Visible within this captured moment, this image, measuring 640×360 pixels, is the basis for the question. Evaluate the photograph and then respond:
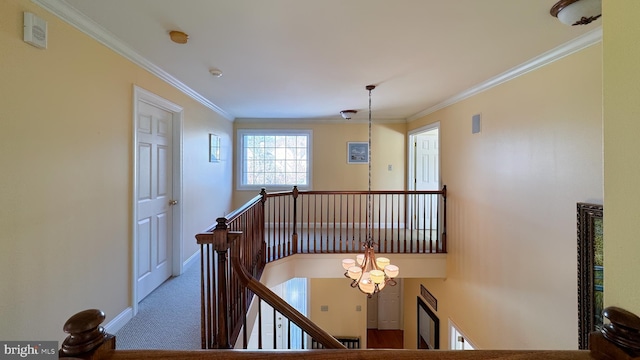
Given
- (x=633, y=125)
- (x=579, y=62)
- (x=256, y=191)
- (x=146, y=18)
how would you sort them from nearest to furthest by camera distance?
(x=633, y=125)
(x=146, y=18)
(x=579, y=62)
(x=256, y=191)

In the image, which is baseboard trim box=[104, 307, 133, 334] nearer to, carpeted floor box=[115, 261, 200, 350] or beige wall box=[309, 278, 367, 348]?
carpeted floor box=[115, 261, 200, 350]

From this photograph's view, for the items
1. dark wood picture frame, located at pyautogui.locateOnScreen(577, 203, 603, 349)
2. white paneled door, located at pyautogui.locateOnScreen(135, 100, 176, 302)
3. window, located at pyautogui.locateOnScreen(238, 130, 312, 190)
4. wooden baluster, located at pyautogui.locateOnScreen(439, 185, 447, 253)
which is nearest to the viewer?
dark wood picture frame, located at pyautogui.locateOnScreen(577, 203, 603, 349)

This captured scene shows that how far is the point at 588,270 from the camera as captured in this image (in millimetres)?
1921

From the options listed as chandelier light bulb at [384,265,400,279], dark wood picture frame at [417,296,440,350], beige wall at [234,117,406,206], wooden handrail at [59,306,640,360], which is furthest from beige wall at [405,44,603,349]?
wooden handrail at [59,306,640,360]

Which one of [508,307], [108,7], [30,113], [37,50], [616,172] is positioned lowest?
[508,307]

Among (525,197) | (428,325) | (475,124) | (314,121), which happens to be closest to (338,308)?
(428,325)

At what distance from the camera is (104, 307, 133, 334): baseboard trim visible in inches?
78.4

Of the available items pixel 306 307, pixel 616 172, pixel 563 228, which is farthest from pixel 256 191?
pixel 616 172

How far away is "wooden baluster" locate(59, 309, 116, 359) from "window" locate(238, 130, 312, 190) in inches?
187

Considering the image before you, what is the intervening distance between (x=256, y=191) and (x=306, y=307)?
276cm

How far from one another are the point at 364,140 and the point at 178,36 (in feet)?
12.9

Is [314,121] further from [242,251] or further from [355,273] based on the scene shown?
[242,251]

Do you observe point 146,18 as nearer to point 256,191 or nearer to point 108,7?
point 108,7

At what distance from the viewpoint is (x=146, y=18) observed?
174cm
